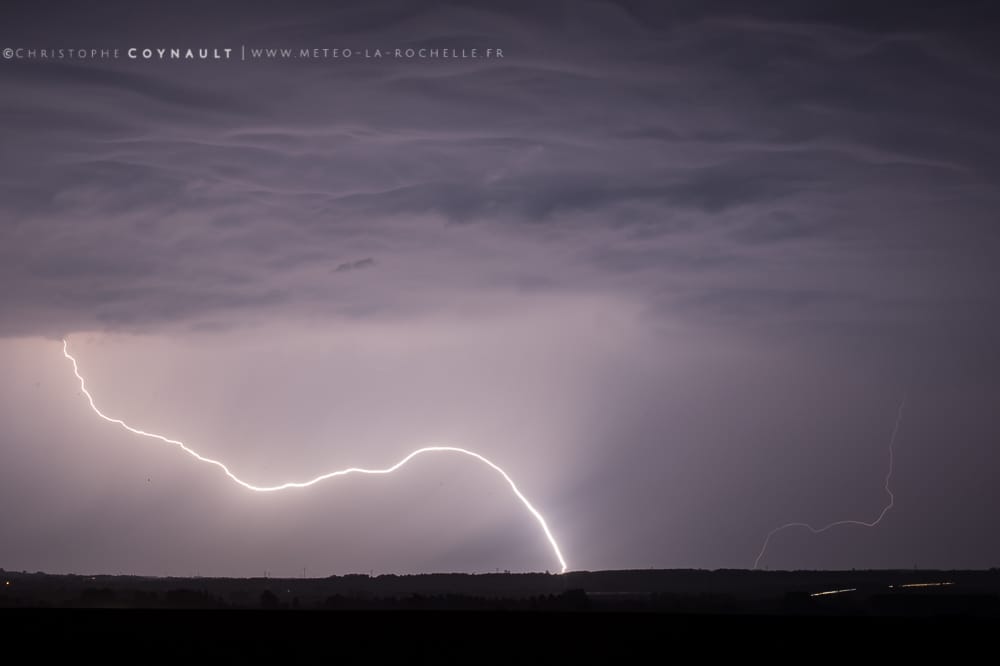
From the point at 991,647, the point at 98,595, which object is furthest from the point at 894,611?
A: the point at 98,595

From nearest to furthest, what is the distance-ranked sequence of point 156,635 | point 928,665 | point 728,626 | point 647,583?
point 928,665, point 156,635, point 728,626, point 647,583

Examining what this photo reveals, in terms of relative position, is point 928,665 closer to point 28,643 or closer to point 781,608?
point 28,643

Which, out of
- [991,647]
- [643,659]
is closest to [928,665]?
[991,647]

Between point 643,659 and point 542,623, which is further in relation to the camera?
point 542,623

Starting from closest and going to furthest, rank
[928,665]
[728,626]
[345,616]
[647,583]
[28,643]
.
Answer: [928,665], [28,643], [728,626], [345,616], [647,583]

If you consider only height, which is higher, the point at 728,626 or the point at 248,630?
the point at 248,630

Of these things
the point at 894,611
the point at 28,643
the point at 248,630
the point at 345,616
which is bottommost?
the point at 894,611

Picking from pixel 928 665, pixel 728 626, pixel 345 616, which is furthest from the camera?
pixel 345 616

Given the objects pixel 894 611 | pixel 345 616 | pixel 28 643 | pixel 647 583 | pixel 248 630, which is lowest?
pixel 647 583

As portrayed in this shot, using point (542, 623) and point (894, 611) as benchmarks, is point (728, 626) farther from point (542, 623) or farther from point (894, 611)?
point (894, 611)
